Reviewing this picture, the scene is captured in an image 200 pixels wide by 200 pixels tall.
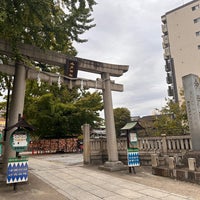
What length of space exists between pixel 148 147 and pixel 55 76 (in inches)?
242

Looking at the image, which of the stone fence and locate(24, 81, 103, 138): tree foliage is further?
locate(24, 81, 103, 138): tree foliage

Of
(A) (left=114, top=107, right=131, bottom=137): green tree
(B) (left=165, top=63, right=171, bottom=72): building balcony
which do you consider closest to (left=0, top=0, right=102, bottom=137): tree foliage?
(A) (left=114, top=107, right=131, bottom=137): green tree

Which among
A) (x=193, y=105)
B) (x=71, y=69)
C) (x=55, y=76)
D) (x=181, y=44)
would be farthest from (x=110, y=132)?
(x=181, y=44)

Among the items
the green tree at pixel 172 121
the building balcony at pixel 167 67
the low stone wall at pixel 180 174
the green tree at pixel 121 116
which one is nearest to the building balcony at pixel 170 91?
the building balcony at pixel 167 67

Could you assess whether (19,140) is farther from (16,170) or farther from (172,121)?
(172,121)

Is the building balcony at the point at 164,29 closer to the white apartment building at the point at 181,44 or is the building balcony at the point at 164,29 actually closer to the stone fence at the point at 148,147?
the white apartment building at the point at 181,44

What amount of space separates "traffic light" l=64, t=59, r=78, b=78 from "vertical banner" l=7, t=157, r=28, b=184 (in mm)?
4335

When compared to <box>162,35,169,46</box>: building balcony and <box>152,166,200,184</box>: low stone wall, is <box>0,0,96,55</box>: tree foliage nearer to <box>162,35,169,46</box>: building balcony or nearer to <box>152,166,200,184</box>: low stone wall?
<box>152,166,200,184</box>: low stone wall

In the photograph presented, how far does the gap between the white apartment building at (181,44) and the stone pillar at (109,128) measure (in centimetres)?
2851

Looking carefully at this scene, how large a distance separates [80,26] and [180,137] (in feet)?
25.1

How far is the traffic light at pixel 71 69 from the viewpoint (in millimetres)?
8688

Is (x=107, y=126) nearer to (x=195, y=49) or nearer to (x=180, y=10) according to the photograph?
(x=195, y=49)

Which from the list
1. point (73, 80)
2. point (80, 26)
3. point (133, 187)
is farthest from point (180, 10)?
point (133, 187)

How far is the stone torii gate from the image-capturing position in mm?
7094
